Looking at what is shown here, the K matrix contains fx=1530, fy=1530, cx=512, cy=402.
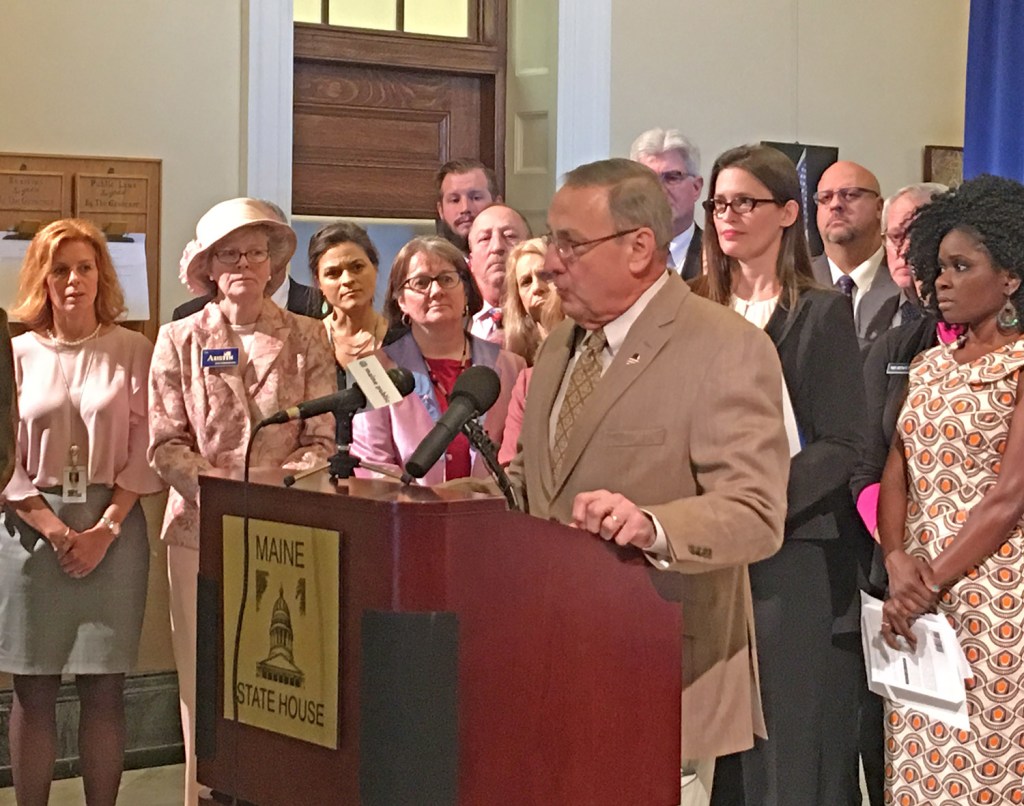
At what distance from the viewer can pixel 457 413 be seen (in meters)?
1.99

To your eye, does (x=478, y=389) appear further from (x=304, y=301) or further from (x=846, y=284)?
(x=846, y=284)

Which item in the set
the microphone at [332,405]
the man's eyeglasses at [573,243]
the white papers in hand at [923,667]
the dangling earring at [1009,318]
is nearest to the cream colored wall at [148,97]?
the white papers in hand at [923,667]

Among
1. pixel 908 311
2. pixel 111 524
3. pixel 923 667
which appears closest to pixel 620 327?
pixel 923 667

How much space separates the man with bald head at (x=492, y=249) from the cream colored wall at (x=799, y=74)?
1.63 m

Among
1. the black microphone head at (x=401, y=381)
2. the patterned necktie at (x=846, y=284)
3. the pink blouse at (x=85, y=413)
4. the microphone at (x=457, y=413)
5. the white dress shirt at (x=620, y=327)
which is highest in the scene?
the patterned necktie at (x=846, y=284)

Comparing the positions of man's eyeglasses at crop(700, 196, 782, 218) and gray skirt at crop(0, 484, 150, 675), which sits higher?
man's eyeglasses at crop(700, 196, 782, 218)

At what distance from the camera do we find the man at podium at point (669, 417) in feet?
7.20

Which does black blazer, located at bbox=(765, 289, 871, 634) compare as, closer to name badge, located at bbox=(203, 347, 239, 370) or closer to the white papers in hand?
the white papers in hand

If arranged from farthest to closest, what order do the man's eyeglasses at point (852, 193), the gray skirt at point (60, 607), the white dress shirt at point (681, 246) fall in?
1. the man's eyeglasses at point (852, 193)
2. the white dress shirt at point (681, 246)
3. the gray skirt at point (60, 607)

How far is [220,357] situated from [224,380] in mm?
58

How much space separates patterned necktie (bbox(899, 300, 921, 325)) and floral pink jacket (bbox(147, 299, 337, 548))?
1.68m

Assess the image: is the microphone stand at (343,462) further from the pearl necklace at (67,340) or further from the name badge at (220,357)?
the pearl necklace at (67,340)

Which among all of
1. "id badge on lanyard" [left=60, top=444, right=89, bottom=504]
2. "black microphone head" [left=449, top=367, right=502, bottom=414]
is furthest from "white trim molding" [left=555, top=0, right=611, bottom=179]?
"black microphone head" [left=449, top=367, right=502, bottom=414]

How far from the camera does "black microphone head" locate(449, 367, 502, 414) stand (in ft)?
6.63
